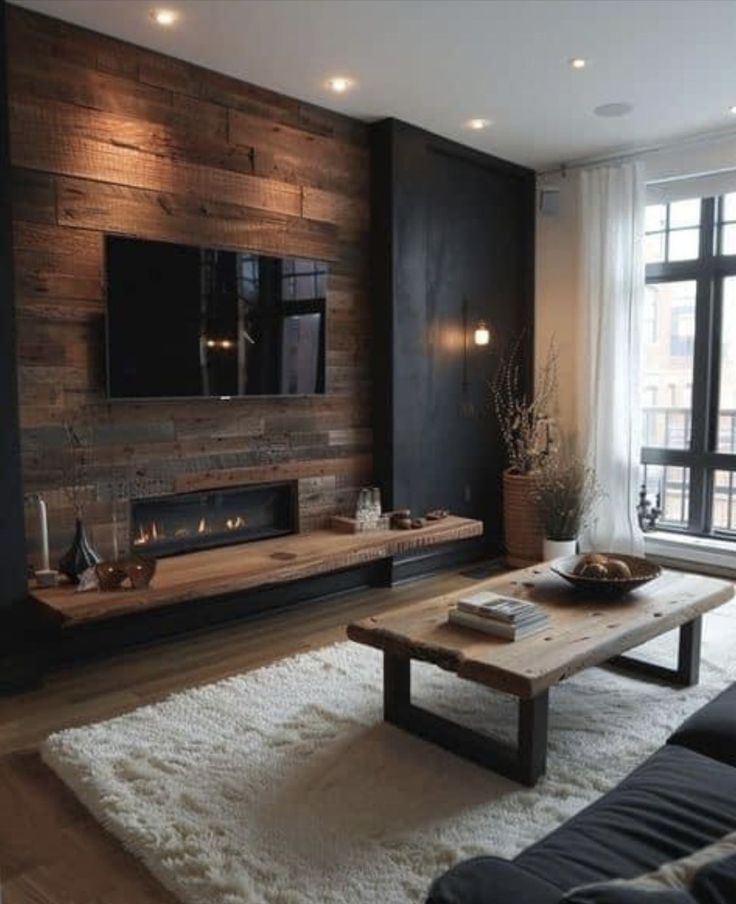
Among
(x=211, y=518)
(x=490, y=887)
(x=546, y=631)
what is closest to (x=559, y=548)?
(x=211, y=518)

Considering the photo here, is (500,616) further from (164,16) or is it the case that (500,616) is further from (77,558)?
(164,16)

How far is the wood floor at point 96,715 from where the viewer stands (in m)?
2.01

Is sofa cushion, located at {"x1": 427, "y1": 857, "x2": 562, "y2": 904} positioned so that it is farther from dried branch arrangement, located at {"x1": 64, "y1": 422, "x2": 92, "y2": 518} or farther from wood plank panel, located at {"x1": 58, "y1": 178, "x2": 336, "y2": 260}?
wood plank panel, located at {"x1": 58, "y1": 178, "x2": 336, "y2": 260}

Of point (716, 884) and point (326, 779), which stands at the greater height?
point (716, 884)

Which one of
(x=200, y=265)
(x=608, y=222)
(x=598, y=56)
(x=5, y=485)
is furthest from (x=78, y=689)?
(x=608, y=222)

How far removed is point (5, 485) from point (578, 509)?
350 cm

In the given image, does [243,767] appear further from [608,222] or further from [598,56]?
[608,222]

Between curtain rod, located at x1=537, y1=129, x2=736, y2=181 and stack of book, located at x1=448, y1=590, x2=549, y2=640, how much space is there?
12.0ft

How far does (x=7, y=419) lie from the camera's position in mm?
3191

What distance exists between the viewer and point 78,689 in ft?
10.6

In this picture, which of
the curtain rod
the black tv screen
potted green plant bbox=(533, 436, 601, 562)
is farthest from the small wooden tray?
the curtain rod

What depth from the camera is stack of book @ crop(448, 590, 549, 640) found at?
2580 millimetres

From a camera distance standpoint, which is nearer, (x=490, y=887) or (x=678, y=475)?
(x=490, y=887)

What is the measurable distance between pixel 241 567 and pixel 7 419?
123 cm
